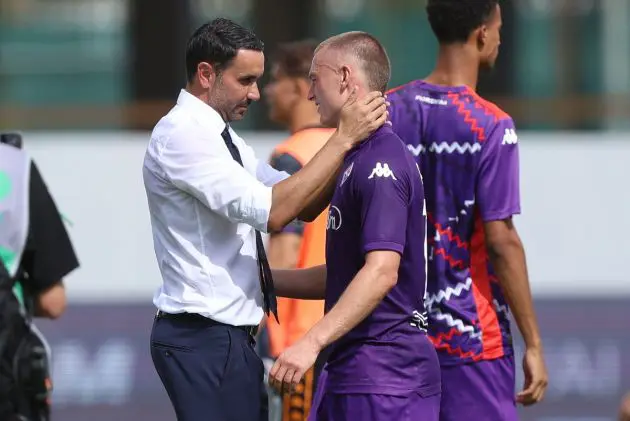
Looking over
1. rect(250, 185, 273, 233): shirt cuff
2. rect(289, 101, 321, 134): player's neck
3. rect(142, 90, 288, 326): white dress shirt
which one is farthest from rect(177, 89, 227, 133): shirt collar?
rect(289, 101, 321, 134): player's neck

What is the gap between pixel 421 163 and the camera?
14.0 ft

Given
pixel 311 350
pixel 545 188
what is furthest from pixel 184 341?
pixel 545 188

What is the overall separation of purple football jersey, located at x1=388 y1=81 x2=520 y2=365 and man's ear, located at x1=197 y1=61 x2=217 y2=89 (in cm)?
71

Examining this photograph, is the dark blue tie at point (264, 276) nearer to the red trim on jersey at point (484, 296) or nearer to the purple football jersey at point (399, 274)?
the purple football jersey at point (399, 274)

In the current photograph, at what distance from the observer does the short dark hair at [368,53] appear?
3715 mm

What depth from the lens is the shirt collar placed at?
12.5 feet

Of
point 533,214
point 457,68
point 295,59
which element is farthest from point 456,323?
point 533,214

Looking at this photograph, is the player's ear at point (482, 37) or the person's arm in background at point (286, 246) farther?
the person's arm in background at point (286, 246)

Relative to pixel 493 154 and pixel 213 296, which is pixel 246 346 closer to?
pixel 213 296

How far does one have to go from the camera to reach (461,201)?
423 cm

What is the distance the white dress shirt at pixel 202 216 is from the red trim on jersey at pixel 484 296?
2.62ft

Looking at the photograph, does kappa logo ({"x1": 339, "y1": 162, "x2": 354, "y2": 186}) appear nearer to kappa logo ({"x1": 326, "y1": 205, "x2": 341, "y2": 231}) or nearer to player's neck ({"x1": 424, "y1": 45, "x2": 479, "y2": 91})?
kappa logo ({"x1": 326, "y1": 205, "x2": 341, "y2": 231})

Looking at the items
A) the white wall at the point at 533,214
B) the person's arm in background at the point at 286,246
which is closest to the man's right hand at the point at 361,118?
the person's arm in background at the point at 286,246

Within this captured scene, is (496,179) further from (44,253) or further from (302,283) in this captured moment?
(44,253)
